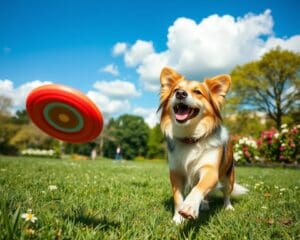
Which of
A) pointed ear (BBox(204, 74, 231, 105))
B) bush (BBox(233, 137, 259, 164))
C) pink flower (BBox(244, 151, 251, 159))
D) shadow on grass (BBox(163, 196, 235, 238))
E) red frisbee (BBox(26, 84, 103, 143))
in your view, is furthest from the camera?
pink flower (BBox(244, 151, 251, 159))

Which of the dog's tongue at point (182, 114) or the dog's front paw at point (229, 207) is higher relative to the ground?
the dog's tongue at point (182, 114)

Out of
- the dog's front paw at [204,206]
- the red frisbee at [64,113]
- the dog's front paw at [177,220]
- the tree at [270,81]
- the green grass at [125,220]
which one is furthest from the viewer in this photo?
the tree at [270,81]

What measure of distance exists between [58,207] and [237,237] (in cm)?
196

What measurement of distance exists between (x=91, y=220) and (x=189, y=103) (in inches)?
82.5

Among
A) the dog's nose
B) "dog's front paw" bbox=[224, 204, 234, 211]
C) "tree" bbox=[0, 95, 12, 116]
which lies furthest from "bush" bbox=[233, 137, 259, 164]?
A: "tree" bbox=[0, 95, 12, 116]

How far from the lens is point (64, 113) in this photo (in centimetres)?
397

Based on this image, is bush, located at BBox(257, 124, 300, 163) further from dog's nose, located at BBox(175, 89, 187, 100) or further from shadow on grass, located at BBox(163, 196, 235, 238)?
dog's nose, located at BBox(175, 89, 187, 100)

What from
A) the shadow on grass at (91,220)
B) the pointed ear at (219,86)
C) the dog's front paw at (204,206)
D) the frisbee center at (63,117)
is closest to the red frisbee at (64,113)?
the frisbee center at (63,117)

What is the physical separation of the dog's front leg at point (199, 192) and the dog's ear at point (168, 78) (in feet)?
4.88

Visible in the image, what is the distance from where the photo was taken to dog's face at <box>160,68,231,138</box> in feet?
14.0

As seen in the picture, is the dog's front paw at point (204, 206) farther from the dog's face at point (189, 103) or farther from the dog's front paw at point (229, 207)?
the dog's face at point (189, 103)

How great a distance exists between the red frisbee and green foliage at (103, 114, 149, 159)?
7403cm

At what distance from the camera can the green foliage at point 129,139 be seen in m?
79.5

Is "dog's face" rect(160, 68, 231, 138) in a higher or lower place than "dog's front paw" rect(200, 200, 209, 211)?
higher
